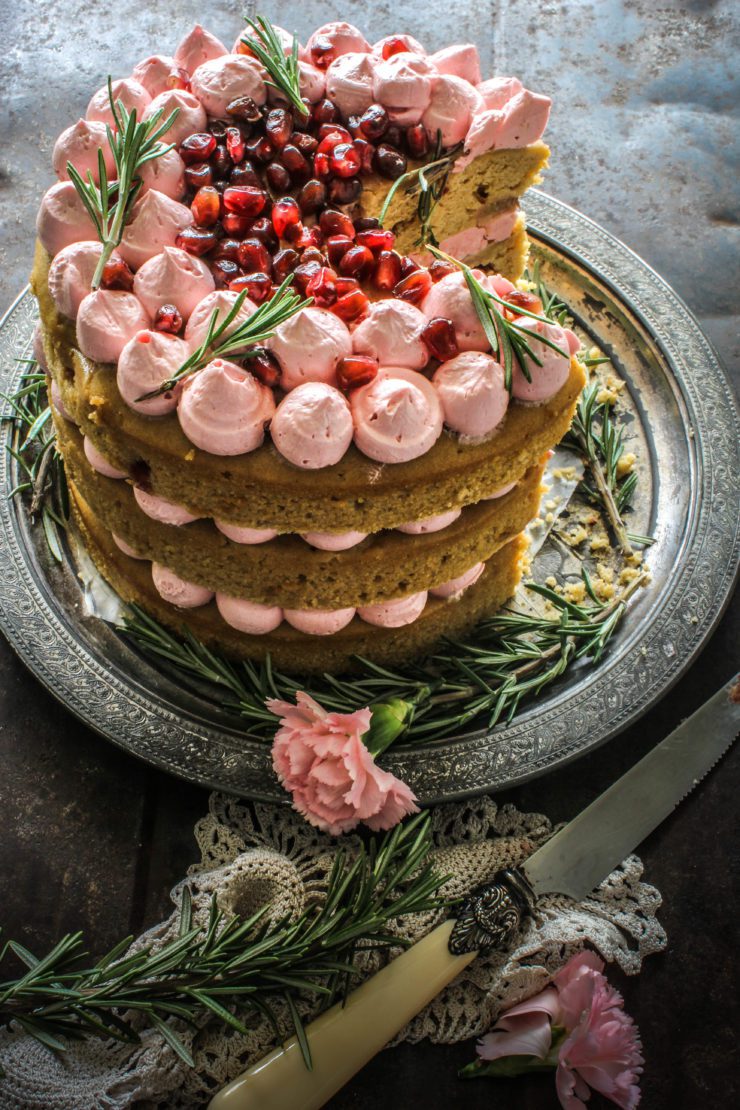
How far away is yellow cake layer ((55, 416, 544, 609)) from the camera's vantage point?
8.11ft

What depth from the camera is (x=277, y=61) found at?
272 centimetres

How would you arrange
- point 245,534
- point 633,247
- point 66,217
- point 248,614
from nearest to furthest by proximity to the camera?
1. point 245,534
2. point 66,217
3. point 248,614
4. point 633,247

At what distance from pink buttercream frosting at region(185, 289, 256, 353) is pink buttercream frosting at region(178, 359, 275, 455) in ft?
0.37

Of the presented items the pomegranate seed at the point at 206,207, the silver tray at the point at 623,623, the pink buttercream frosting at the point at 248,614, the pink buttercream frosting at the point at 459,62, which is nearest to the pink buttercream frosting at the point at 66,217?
the pomegranate seed at the point at 206,207

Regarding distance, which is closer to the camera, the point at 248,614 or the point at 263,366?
the point at 263,366

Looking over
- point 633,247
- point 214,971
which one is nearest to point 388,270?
point 214,971

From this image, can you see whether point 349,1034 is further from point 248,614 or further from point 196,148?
point 196,148

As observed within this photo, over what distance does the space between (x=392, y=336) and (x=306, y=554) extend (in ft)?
1.64

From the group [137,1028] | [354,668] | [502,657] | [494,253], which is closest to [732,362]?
[494,253]

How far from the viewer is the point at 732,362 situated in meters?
3.57

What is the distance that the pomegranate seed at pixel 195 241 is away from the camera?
246 cm

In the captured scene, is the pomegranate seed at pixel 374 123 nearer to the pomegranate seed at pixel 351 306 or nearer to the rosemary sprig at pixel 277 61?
the rosemary sprig at pixel 277 61

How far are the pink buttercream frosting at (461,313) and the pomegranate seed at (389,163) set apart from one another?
18.9 inches

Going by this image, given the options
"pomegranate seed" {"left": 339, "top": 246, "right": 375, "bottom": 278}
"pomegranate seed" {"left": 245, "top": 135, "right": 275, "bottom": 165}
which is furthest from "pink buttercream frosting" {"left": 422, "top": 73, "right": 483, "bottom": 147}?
"pomegranate seed" {"left": 339, "top": 246, "right": 375, "bottom": 278}
